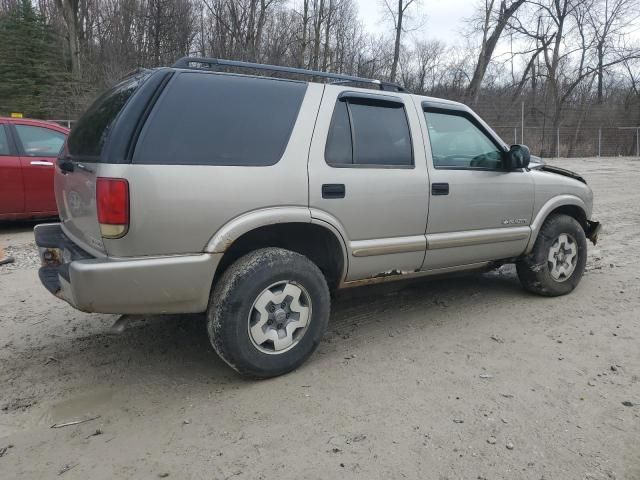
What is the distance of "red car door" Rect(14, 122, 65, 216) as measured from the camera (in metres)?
7.00

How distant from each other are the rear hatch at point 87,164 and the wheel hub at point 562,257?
377 cm

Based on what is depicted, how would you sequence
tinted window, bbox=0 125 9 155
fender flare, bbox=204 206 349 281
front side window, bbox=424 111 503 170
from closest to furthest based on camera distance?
fender flare, bbox=204 206 349 281, front side window, bbox=424 111 503 170, tinted window, bbox=0 125 9 155

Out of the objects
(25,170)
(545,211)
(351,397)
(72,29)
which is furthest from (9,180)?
(72,29)

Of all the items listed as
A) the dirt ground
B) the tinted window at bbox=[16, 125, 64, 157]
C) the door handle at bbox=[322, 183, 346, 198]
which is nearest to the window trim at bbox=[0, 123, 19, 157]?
the tinted window at bbox=[16, 125, 64, 157]

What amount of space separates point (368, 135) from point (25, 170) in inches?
220

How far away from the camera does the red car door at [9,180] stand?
6836 millimetres

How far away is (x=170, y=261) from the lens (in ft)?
8.88

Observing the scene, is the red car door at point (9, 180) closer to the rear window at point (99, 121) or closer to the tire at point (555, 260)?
the rear window at point (99, 121)

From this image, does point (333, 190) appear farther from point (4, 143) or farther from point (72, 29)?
point (72, 29)

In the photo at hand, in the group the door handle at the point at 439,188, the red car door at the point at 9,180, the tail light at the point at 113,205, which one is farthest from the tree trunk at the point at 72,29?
the tail light at the point at 113,205

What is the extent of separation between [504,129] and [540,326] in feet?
79.6

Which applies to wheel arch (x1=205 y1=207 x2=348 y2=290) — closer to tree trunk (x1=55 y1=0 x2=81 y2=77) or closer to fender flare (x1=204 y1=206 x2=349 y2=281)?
fender flare (x1=204 y1=206 x2=349 y2=281)

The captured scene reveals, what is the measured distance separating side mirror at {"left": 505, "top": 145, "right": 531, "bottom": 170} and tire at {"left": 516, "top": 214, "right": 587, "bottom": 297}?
755mm

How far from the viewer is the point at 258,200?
292 centimetres
